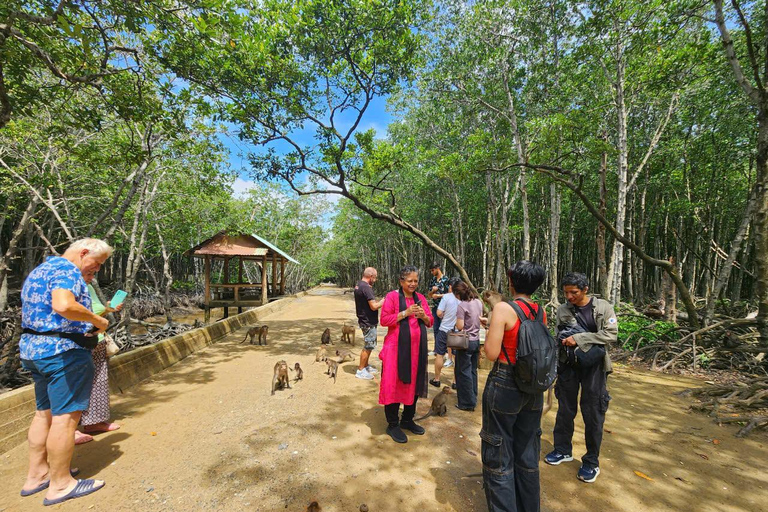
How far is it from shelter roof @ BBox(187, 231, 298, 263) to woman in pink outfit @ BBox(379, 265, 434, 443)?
30.5 feet

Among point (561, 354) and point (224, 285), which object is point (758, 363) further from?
point (224, 285)

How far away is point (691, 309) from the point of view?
6508 mm

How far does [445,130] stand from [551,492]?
15281 millimetres

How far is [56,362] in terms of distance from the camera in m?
2.21

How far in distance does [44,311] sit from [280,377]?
2977mm

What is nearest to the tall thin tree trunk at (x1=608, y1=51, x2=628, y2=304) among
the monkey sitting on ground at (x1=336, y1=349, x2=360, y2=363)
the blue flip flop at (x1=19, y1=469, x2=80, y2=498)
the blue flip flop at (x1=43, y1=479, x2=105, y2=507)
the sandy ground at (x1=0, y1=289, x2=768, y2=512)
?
the sandy ground at (x1=0, y1=289, x2=768, y2=512)

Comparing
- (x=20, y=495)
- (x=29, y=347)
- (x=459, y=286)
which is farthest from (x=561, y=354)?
(x=20, y=495)

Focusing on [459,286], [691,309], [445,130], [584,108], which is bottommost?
[691,309]

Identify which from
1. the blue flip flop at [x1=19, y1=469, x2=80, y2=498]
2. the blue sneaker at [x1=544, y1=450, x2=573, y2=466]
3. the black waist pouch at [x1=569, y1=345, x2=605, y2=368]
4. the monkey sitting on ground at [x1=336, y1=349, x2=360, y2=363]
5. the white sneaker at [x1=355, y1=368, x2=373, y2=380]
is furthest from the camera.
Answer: the monkey sitting on ground at [x1=336, y1=349, x2=360, y2=363]

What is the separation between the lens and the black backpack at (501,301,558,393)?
1956 mm

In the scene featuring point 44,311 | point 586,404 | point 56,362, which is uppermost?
point 44,311

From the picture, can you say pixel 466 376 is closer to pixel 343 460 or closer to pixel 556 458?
pixel 556 458

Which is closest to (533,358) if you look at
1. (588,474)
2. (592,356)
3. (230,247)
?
(592,356)

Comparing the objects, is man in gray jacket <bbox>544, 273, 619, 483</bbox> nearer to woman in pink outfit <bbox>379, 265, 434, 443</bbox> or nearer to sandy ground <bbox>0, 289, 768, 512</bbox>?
sandy ground <bbox>0, 289, 768, 512</bbox>
